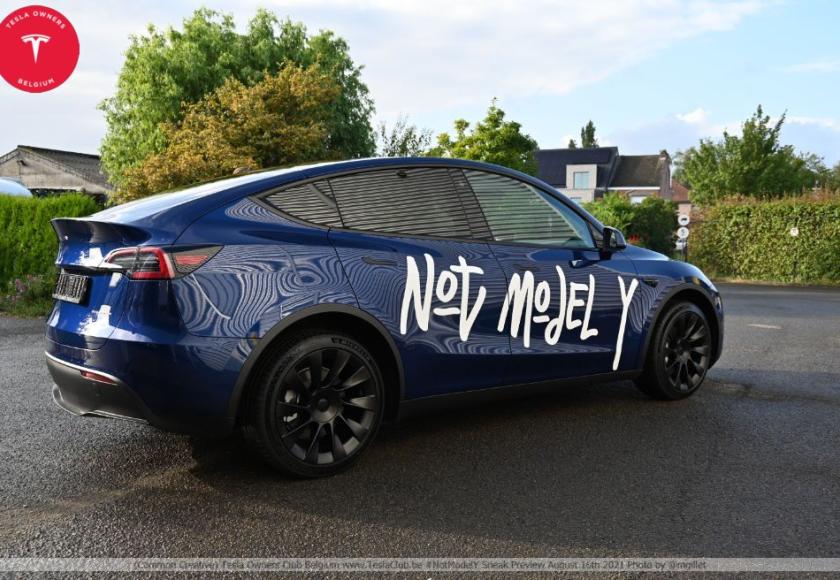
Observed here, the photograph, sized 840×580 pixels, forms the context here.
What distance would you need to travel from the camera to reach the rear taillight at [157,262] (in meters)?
3.39

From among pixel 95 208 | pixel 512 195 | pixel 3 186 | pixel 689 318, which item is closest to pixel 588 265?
pixel 512 195

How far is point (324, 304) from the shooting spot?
3.70 meters

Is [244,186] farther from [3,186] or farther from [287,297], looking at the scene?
[3,186]

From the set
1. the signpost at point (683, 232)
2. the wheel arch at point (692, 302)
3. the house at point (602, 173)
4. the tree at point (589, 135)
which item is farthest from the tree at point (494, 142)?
the tree at point (589, 135)

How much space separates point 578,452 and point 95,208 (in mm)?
10494

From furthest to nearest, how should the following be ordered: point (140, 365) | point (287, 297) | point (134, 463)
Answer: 1. point (134, 463)
2. point (287, 297)
3. point (140, 365)

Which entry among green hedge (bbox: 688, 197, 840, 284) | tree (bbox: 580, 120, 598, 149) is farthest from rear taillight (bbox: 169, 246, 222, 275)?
tree (bbox: 580, 120, 598, 149)

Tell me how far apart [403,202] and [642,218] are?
1210 inches

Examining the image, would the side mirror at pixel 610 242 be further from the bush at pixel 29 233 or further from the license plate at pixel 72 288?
the bush at pixel 29 233

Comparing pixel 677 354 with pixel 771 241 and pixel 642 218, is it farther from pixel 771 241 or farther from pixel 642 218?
pixel 642 218

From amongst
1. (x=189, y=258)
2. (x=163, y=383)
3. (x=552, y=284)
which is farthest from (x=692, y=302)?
(x=163, y=383)

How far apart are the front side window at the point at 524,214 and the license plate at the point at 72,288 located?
220 cm

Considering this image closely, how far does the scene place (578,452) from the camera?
4.30m

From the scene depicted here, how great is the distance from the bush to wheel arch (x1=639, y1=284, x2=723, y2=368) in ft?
32.4
